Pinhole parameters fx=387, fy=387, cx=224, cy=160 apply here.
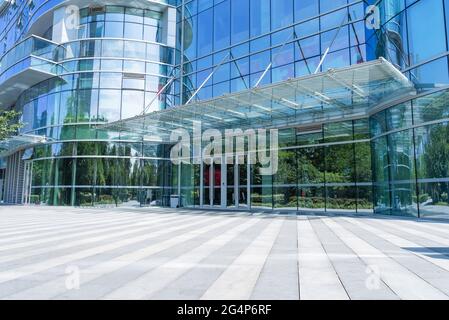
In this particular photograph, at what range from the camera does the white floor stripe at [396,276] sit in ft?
15.2

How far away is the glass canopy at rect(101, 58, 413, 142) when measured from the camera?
49.1 ft

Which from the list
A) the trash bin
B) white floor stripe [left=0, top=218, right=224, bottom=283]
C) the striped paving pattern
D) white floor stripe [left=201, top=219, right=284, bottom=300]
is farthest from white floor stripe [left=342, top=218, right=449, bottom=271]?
the trash bin

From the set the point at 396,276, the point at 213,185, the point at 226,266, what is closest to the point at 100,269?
the point at 226,266

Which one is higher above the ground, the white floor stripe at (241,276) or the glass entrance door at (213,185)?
the glass entrance door at (213,185)

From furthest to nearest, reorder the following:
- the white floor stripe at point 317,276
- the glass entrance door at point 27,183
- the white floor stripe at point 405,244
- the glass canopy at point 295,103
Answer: the glass entrance door at point 27,183
the glass canopy at point 295,103
the white floor stripe at point 405,244
the white floor stripe at point 317,276

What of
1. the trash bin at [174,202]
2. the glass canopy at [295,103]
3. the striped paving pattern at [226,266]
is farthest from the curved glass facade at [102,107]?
the striped paving pattern at [226,266]

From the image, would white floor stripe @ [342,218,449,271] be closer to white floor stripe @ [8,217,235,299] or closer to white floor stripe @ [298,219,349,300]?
white floor stripe @ [298,219,349,300]

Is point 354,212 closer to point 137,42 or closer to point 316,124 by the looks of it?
point 316,124

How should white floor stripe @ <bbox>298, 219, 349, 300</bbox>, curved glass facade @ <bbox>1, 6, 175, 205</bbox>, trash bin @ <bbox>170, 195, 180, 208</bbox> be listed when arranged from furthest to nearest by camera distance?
curved glass facade @ <bbox>1, 6, 175, 205</bbox>
trash bin @ <bbox>170, 195, 180, 208</bbox>
white floor stripe @ <bbox>298, 219, 349, 300</bbox>

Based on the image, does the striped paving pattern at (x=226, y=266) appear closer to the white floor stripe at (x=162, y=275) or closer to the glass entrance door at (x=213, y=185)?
the white floor stripe at (x=162, y=275)

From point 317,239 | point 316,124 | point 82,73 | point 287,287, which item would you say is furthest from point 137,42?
point 287,287

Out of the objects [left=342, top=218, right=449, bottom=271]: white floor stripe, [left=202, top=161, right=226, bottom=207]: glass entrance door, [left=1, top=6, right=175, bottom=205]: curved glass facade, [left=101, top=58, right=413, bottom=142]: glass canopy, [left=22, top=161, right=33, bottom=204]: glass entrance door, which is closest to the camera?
[left=342, top=218, right=449, bottom=271]: white floor stripe

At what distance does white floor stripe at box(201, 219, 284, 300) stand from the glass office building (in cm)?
868

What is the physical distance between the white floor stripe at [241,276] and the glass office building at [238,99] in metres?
8.68
